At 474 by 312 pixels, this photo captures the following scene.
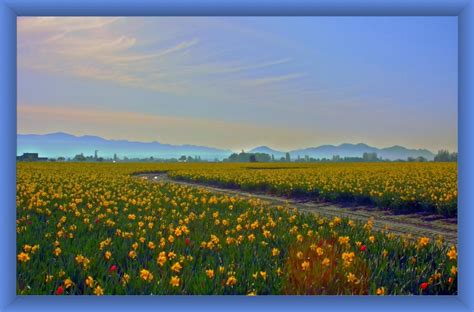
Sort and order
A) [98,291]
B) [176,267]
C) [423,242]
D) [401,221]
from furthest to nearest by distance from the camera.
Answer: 1. [401,221]
2. [423,242]
3. [176,267]
4. [98,291]

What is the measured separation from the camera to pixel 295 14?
4.02 meters

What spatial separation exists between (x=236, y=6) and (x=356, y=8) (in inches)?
41.4

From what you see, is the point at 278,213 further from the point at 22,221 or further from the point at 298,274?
the point at 22,221

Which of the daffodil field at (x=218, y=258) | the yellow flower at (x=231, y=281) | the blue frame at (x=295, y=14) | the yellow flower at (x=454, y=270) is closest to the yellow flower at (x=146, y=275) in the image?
the daffodil field at (x=218, y=258)

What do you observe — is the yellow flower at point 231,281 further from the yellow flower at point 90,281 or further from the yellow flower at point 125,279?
the yellow flower at point 90,281

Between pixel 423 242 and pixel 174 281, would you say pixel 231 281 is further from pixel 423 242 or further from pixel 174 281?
pixel 423 242

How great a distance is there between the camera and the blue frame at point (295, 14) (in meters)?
3.86

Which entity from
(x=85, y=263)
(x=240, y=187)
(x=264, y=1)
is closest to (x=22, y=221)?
(x=85, y=263)

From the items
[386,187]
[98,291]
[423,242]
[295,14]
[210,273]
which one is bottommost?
[98,291]

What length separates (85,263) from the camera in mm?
3926

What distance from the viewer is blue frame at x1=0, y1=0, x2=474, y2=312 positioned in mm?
3859

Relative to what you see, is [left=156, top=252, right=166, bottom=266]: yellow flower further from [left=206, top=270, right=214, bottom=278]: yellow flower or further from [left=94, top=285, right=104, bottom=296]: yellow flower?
[left=94, top=285, right=104, bottom=296]: yellow flower

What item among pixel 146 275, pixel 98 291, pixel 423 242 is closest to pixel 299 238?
pixel 423 242

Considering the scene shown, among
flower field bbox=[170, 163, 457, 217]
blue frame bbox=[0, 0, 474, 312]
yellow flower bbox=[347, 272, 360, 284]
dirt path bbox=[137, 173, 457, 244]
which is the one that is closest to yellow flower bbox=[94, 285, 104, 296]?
blue frame bbox=[0, 0, 474, 312]
